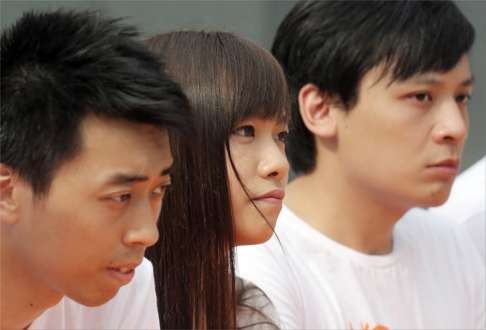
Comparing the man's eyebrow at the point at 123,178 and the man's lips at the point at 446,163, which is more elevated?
the man's lips at the point at 446,163

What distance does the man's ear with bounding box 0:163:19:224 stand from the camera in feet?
5.56

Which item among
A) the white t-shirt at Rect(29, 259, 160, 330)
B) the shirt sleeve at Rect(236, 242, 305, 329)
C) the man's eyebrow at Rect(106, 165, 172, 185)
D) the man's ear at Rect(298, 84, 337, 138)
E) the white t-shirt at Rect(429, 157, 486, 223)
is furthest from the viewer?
the white t-shirt at Rect(429, 157, 486, 223)

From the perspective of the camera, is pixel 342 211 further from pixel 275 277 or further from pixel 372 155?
pixel 275 277

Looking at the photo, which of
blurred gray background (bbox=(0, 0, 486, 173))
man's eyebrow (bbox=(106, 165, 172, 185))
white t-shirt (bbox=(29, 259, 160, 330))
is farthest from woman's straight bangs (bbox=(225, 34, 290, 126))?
blurred gray background (bbox=(0, 0, 486, 173))

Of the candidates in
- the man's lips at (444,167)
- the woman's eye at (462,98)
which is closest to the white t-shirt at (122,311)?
the man's lips at (444,167)

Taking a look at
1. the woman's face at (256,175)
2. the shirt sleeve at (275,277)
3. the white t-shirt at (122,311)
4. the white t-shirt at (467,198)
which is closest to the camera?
the white t-shirt at (122,311)

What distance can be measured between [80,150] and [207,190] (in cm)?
45

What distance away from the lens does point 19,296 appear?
1.80 meters

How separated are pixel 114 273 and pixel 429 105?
3.55 feet

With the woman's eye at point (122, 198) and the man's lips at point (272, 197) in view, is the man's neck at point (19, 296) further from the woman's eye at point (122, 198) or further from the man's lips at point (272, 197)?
the man's lips at point (272, 197)

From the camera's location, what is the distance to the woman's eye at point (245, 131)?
6.86 feet

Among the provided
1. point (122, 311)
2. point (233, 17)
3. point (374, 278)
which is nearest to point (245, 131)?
point (122, 311)

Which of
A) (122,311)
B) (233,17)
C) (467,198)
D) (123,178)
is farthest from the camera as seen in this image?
(233,17)

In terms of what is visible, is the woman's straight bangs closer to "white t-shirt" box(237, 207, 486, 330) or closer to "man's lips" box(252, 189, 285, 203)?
"man's lips" box(252, 189, 285, 203)
